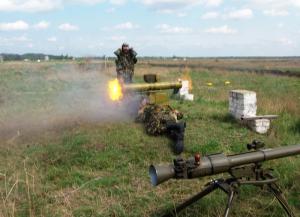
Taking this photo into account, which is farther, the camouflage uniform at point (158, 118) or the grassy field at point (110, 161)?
the camouflage uniform at point (158, 118)

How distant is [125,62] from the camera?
15594 millimetres

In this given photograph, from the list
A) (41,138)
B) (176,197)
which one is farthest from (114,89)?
(176,197)

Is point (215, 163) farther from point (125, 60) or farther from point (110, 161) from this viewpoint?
point (125, 60)

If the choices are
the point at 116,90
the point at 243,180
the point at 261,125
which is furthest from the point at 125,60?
the point at 243,180

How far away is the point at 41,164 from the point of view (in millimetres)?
8867

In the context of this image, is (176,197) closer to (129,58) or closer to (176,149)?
(176,149)

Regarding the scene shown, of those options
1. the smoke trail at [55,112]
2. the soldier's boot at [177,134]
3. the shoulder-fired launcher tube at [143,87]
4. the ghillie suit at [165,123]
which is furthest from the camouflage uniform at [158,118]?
the shoulder-fired launcher tube at [143,87]

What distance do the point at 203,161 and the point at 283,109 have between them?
1001 cm

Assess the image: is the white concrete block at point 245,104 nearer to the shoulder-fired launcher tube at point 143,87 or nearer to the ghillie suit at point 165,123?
the ghillie suit at point 165,123

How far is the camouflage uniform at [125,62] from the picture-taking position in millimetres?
15602

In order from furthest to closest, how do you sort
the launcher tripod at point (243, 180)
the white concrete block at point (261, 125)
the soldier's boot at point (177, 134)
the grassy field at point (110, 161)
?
1. the white concrete block at point (261, 125)
2. the soldier's boot at point (177, 134)
3. the grassy field at point (110, 161)
4. the launcher tripod at point (243, 180)

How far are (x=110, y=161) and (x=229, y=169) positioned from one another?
15.6 feet

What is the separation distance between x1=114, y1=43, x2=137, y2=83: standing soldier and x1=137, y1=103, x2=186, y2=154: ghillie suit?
13.6 feet

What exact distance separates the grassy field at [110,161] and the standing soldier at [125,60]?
1.71 m
